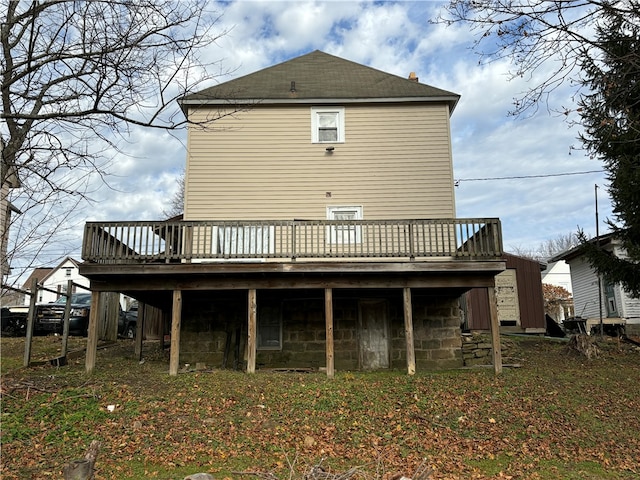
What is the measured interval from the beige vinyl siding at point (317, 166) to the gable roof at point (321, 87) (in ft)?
1.01

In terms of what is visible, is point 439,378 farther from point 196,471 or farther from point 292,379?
point 196,471

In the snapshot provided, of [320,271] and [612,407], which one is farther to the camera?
[320,271]

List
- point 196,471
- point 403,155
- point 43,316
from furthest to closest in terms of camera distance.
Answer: point 43,316
point 403,155
point 196,471

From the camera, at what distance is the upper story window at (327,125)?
14719 mm

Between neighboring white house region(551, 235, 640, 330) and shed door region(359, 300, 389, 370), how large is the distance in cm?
853

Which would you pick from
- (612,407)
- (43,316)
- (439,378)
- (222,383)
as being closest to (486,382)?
(439,378)

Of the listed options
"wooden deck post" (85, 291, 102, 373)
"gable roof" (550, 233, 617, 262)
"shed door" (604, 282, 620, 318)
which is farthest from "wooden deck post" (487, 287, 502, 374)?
"shed door" (604, 282, 620, 318)

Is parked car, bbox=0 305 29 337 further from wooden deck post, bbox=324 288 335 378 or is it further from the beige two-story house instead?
wooden deck post, bbox=324 288 335 378

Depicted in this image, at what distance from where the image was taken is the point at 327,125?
14859 millimetres

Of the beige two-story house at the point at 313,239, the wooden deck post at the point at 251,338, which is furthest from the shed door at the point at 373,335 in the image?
the wooden deck post at the point at 251,338

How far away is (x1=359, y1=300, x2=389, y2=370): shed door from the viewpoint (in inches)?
528

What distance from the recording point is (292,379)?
10914mm

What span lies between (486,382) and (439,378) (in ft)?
3.07

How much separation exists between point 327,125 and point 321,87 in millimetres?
1303
